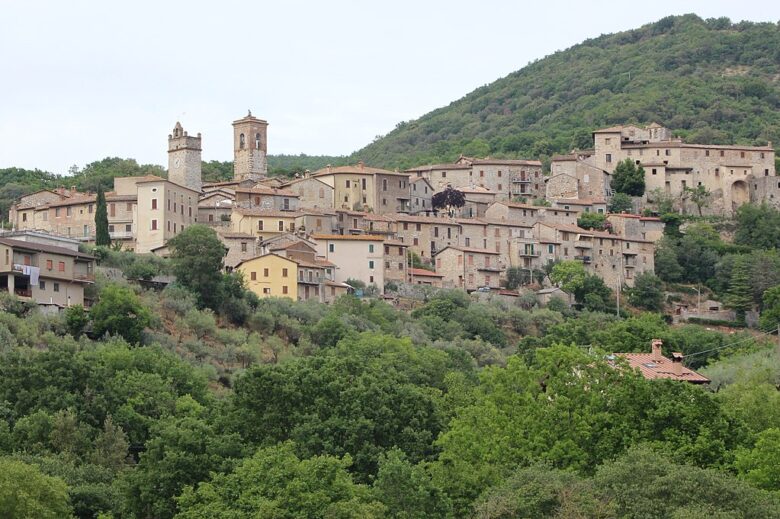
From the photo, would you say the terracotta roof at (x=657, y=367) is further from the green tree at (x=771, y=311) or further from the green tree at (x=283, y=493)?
the green tree at (x=771, y=311)

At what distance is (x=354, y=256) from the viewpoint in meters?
103

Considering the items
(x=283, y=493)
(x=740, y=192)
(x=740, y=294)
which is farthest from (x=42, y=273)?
(x=740, y=192)

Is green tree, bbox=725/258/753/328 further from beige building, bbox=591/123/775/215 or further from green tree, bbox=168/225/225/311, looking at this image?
green tree, bbox=168/225/225/311

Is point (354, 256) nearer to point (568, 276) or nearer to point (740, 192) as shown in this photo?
point (568, 276)

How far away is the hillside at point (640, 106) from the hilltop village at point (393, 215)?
15338 millimetres

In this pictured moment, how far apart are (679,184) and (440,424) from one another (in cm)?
7096

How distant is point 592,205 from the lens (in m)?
123

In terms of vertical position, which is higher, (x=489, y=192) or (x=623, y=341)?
(x=489, y=192)

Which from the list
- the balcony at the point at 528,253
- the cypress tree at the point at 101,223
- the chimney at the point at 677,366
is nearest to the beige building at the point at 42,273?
the cypress tree at the point at 101,223

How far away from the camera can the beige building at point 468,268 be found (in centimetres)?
10806

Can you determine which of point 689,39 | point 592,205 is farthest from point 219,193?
point 689,39

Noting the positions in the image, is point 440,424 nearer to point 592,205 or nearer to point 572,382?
point 572,382

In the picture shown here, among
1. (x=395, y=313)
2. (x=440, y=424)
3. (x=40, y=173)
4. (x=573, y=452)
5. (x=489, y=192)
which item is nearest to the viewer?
(x=573, y=452)

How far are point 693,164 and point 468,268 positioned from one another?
26.3m
